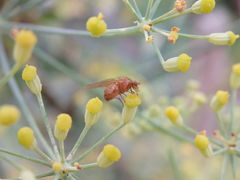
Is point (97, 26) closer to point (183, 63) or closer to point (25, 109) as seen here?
point (183, 63)

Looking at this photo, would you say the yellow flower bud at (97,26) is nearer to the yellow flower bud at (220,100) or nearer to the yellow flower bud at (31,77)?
the yellow flower bud at (31,77)

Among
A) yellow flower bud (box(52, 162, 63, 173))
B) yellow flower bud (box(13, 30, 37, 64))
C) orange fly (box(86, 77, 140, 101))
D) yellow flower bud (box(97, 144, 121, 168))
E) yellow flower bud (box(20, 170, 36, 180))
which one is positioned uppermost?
orange fly (box(86, 77, 140, 101))

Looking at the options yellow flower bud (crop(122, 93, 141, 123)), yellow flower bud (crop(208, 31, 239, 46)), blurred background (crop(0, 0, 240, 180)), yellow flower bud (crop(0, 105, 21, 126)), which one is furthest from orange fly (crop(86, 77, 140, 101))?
blurred background (crop(0, 0, 240, 180))

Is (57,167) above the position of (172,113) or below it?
below

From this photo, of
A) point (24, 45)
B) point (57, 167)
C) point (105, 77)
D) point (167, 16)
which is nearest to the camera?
point (24, 45)

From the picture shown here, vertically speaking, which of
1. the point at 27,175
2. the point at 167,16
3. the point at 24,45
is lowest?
the point at 27,175

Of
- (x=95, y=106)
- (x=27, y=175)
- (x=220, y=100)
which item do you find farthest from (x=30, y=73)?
(x=220, y=100)

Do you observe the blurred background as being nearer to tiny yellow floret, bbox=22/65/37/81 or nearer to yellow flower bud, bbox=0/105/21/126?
tiny yellow floret, bbox=22/65/37/81

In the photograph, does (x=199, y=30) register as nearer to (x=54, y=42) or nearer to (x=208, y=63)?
(x=208, y=63)
